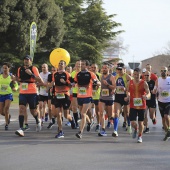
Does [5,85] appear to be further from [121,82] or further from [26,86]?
[121,82]

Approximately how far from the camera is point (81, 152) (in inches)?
343

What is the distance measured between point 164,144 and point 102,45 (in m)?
33.8

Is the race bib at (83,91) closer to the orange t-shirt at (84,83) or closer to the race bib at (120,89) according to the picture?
the orange t-shirt at (84,83)

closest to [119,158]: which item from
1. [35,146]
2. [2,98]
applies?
[35,146]

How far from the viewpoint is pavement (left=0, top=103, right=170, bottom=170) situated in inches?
291

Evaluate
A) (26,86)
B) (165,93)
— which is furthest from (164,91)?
(26,86)

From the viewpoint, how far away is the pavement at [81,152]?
7.39m

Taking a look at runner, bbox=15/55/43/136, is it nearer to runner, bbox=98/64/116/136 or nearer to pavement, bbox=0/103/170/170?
pavement, bbox=0/103/170/170

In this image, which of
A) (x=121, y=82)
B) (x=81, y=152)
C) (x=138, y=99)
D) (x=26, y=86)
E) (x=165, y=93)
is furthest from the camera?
(x=121, y=82)

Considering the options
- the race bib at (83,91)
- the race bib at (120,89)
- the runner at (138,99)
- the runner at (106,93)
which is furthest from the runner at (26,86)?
the runner at (138,99)

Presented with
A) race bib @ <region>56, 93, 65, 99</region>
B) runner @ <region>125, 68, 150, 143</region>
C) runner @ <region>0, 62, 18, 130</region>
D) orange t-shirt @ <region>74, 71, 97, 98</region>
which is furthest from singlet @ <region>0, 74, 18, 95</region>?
runner @ <region>125, 68, 150, 143</region>

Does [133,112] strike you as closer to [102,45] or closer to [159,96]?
[159,96]

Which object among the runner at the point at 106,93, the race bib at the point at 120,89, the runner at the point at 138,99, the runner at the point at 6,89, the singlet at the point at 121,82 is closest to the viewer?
the runner at the point at 138,99

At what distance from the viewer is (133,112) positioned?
34.2 feet
